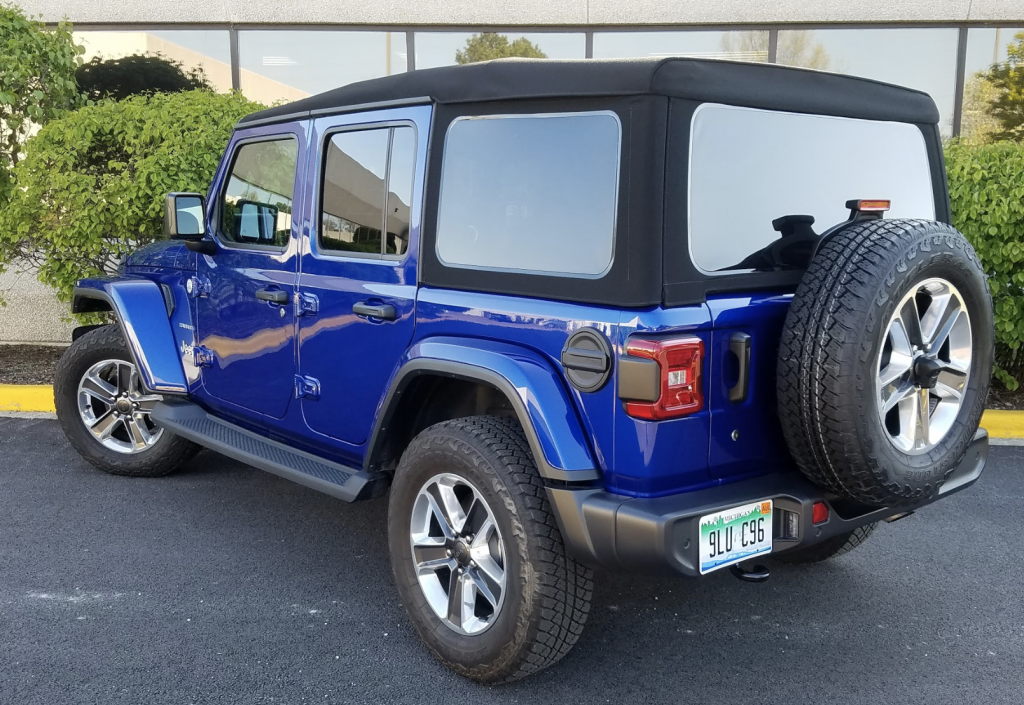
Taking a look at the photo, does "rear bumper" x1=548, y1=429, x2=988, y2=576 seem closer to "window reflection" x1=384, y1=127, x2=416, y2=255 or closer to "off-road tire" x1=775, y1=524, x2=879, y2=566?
"off-road tire" x1=775, y1=524, x2=879, y2=566

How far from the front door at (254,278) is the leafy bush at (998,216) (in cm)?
430

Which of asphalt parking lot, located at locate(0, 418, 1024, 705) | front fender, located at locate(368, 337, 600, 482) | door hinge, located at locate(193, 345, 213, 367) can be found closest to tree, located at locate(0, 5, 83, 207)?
door hinge, located at locate(193, 345, 213, 367)

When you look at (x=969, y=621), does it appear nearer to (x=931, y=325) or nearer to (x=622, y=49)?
(x=931, y=325)

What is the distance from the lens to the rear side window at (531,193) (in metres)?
2.58

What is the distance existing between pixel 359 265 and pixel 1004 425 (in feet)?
14.7

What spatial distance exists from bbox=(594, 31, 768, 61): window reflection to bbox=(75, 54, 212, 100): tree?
3955mm

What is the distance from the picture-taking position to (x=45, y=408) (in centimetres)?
629

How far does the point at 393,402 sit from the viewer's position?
3.07 meters

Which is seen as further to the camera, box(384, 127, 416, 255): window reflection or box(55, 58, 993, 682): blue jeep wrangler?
box(384, 127, 416, 255): window reflection

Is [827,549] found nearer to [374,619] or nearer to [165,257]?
[374,619]

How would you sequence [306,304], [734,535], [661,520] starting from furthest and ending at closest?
[306,304] < [734,535] < [661,520]

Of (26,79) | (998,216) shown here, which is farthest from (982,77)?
(26,79)

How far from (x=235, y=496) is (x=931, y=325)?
11.1 feet

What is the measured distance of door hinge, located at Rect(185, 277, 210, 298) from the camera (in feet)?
13.8
